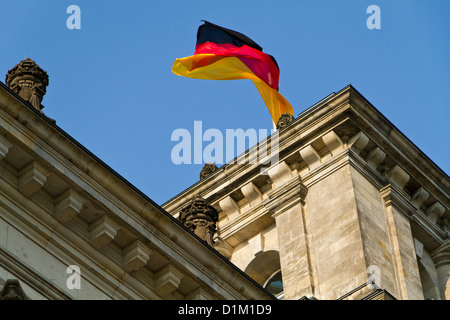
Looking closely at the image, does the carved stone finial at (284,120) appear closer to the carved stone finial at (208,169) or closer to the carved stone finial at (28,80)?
the carved stone finial at (208,169)

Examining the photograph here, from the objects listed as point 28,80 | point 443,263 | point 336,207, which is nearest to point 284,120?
point 336,207

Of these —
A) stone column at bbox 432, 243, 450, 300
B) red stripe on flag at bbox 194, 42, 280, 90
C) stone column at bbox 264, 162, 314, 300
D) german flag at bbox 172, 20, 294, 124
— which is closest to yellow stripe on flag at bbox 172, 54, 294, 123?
german flag at bbox 172, 20, 294, 124

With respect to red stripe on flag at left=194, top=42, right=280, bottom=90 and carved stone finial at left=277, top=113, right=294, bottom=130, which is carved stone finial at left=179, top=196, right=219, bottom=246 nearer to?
carved stone finial at left=277, top=113, right=294, bottom=130

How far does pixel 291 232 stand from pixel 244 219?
7.44 feet

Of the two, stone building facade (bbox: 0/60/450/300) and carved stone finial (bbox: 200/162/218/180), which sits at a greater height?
carved stone finial (bbox: 200/162/218/180)

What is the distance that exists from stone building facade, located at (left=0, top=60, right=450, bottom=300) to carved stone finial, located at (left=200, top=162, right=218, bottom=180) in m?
0.04

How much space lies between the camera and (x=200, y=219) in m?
27.3

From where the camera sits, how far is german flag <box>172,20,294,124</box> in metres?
40.2

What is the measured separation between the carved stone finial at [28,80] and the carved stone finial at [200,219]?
14.2 ft

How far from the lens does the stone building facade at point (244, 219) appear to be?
21.8 meters

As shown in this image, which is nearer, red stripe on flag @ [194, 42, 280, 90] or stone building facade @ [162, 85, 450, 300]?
stone building facade @ [162, 85, 450, 300]

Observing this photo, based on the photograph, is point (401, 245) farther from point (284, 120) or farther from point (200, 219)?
point (200, 219)

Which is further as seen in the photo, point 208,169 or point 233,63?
point 233,63
